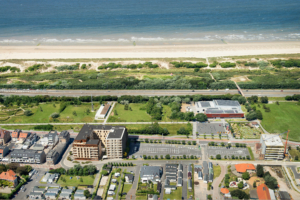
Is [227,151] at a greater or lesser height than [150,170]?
greater

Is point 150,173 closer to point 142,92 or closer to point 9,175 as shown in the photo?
point 9,175

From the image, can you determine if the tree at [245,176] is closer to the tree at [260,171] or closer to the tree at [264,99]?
the tree at [260,171]

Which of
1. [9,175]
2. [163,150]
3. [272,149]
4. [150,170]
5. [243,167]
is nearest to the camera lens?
[9,175]

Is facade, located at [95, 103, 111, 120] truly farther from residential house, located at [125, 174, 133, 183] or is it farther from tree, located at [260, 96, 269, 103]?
tree, located at [260, 96, 269, 103]

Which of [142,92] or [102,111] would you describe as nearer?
[102,111]

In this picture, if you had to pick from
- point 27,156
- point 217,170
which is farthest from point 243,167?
point 27,156

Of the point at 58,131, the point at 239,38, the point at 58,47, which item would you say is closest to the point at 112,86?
the point at 58,131
